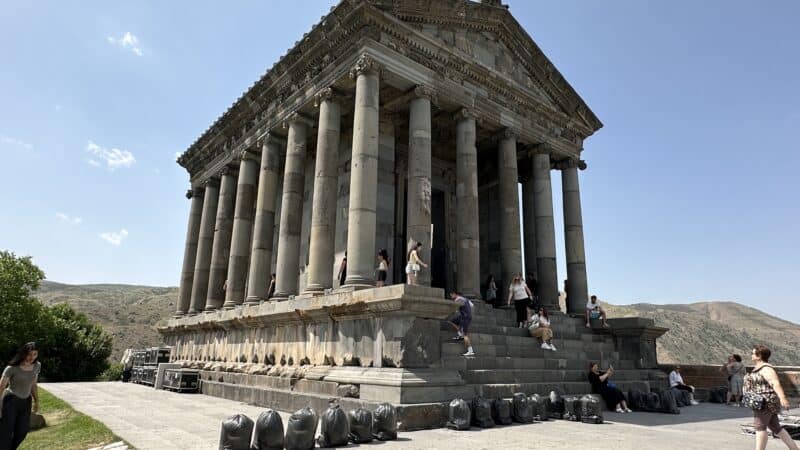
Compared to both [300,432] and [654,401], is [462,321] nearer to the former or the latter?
[654,401]

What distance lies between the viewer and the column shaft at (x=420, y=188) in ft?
45.1

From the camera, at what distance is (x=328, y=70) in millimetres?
15617

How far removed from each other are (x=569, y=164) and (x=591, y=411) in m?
13.3

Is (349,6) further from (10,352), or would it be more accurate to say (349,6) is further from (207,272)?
(10,352)

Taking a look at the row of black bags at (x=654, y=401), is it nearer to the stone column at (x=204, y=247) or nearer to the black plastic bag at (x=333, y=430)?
the black plastic bag at (x=333, y=430)

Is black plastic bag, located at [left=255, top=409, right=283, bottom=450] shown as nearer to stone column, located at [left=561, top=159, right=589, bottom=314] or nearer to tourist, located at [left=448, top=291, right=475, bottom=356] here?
tourist, located at [left=448, top=291, right=475, bottom=356]

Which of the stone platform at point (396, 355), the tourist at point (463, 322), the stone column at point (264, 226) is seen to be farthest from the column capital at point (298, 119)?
the tourist at point (463, 322)

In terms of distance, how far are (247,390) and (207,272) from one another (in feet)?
38.8

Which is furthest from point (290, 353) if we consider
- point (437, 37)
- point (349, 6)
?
point (437, 37)

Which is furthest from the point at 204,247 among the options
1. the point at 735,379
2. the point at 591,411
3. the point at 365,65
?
the point at 735,379

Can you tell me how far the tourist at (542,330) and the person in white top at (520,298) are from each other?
624 millimetres

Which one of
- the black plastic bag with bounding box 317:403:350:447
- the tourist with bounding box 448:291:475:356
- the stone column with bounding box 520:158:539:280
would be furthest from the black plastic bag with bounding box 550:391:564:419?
the stone column with bounding box 520:158:539:280

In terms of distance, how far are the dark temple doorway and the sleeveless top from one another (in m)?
13.4

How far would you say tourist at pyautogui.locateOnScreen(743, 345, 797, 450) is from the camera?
609cm
